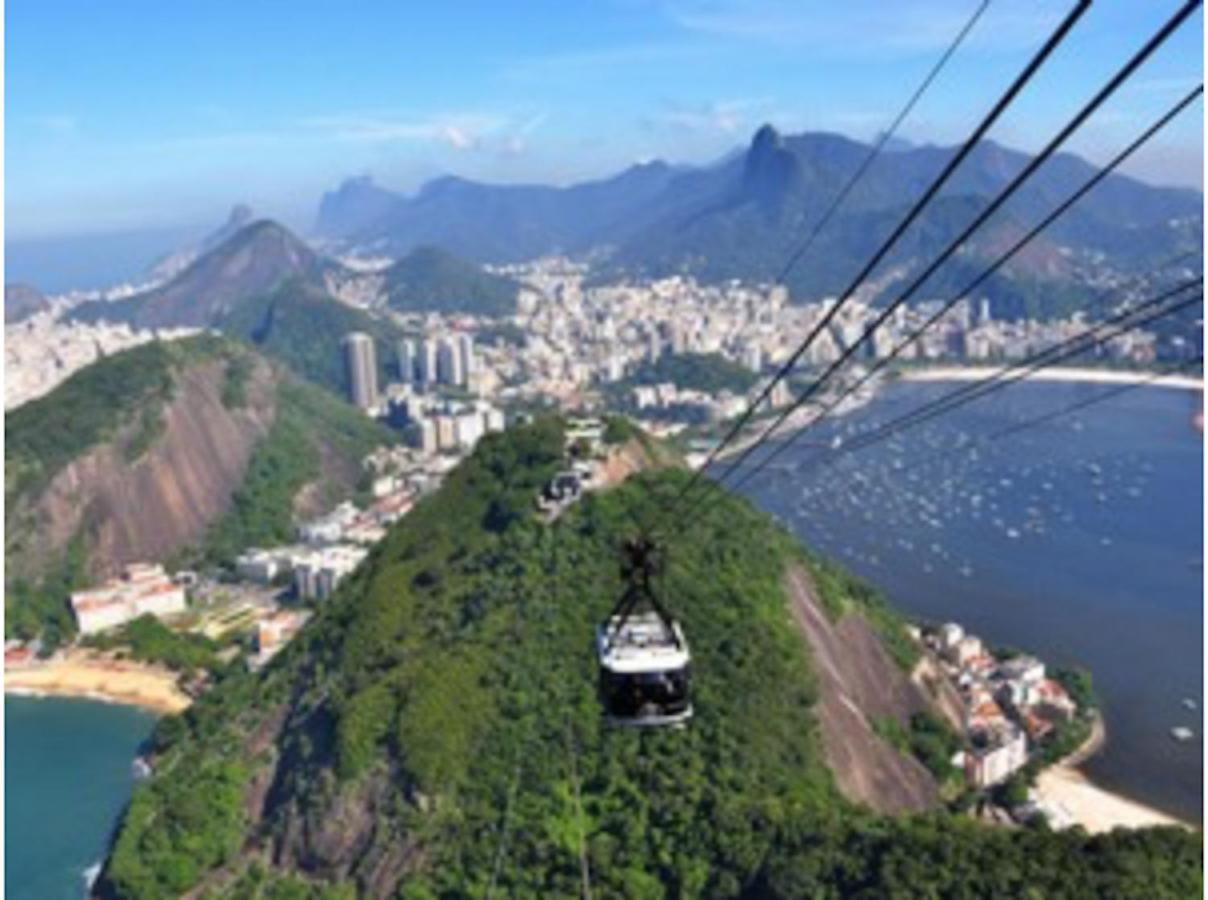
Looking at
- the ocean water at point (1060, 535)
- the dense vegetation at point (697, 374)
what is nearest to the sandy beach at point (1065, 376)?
the ocean water at point (1060, 535)

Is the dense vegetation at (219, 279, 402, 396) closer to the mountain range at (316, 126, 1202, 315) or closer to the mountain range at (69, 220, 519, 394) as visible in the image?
the mountain range at (69, 220, 519, 394)

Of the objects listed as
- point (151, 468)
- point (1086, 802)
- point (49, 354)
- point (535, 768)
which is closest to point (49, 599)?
point (151, 468)

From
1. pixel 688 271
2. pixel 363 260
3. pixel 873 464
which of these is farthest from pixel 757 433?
pixel 363 260

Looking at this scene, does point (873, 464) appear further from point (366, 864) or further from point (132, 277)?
point (132, 277)

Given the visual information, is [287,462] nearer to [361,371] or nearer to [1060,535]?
[361,371]

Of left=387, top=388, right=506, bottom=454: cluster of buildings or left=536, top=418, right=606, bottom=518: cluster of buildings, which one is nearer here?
left=536, top=418, right=606, bottom=518: cluster of buildings

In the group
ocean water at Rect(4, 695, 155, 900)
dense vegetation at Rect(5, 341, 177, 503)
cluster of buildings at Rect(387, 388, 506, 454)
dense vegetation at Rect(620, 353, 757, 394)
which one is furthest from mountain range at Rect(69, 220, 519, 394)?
ocean water at Rect(4, 695, 155, 900)

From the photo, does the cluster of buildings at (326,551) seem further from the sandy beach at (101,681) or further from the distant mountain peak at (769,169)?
the distant mountain peak at (769,169)
